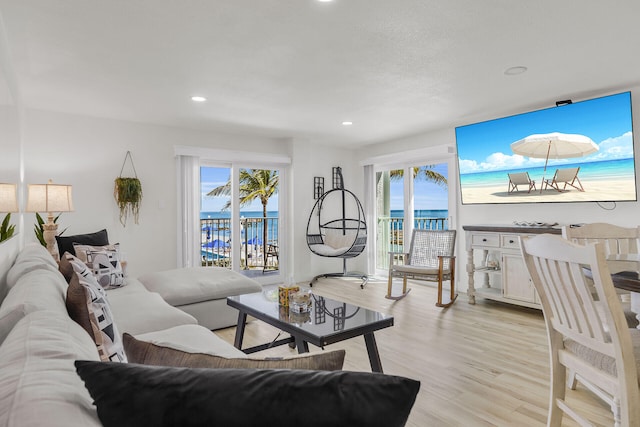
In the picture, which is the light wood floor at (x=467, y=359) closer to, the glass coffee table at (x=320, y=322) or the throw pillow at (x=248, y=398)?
the glass coffee table at (x=320, y=322)

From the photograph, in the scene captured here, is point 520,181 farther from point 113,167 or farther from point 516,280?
point 113,167

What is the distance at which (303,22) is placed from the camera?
230cm

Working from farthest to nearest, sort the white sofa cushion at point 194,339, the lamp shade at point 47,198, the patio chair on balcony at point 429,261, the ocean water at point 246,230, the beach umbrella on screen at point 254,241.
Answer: the beach umbrella on screen at point 254,241, the ocean water at point 246,230, the patio chair on balcony at point 429,261, the lamp shade at point 47,198, the white sofa cushion at point 194,339

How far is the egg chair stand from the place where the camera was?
18.5 ft

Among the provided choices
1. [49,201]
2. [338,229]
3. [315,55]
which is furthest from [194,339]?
[338,229]

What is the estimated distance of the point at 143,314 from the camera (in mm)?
2324

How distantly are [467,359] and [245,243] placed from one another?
13.0ft

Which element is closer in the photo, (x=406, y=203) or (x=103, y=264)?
(x=103, y=264)

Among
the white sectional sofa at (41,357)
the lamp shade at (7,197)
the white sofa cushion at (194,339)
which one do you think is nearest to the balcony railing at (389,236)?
the white sofa cushion at (194,339)

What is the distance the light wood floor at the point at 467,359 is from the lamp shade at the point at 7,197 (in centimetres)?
182

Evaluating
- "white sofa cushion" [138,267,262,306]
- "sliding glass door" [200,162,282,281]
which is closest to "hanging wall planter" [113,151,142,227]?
"sliding glass door" [200,162,282,281]

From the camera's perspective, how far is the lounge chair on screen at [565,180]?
380cm

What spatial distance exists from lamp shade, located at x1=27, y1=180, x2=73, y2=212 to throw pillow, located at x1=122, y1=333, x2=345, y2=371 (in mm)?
3356

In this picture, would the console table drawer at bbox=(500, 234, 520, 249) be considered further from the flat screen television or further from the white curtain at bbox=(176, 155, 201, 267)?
the white curtain at bbox=(176, 155, 201, 267)
